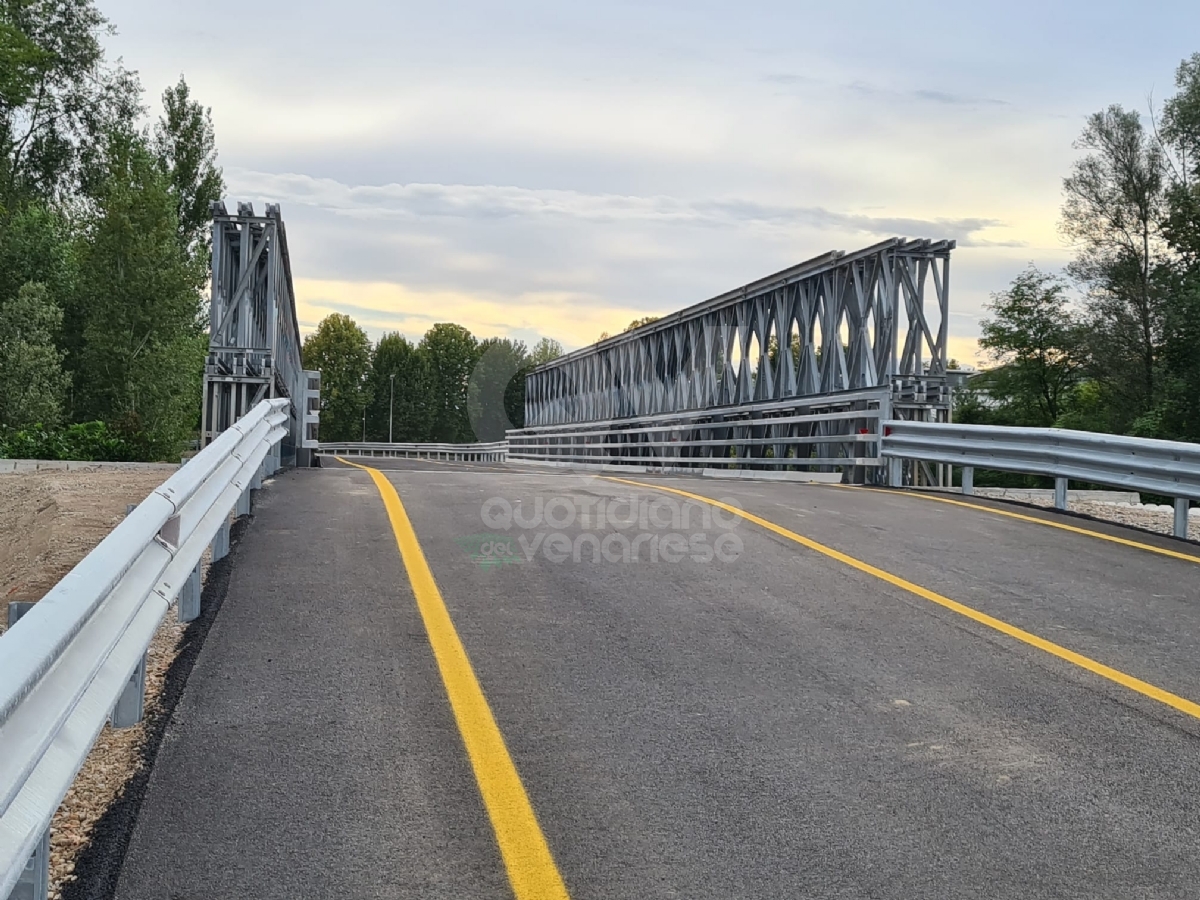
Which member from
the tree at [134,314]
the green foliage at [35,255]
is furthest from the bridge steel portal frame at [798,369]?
the green foliage at [35,255]

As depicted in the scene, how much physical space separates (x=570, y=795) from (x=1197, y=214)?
45.1m

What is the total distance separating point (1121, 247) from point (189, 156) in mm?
41492

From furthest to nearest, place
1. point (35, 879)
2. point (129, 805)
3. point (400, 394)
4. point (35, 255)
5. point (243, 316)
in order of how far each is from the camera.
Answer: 1. point (400, 394)
2. point (35, 255)
3. point (243, 316)
4. point (129, 805)
5. point (35, 879)

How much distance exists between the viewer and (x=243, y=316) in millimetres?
18406

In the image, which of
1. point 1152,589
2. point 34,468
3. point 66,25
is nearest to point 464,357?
point 66,25

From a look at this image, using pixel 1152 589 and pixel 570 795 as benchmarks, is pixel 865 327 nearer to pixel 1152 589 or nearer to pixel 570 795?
pixel 1152 589

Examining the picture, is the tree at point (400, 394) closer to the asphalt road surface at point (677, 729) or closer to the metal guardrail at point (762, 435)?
the metal guardrail at point (762, 435)

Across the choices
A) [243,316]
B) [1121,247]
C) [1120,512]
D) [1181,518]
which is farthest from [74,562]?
[1121,247]

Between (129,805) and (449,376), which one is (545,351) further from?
(129,805)

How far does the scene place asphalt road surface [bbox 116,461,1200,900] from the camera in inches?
141

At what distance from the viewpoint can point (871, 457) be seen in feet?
53.7

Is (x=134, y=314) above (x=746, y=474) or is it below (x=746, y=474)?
above

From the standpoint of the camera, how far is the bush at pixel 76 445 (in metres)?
24.8

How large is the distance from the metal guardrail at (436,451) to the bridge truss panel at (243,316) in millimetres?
25962
